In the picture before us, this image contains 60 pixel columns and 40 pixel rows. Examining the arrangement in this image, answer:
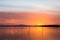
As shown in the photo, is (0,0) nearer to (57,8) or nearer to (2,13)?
(2,13)

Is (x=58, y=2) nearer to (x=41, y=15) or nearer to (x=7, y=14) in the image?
(x=41, y=15)

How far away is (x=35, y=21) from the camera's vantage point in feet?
3.33

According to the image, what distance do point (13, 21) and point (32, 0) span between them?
0.25 metres

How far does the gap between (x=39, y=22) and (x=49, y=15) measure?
112mm

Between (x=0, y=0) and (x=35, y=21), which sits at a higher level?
(x=0, y=0)

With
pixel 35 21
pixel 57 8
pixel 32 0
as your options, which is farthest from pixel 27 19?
pixel 57 8

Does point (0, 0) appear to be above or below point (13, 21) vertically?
above

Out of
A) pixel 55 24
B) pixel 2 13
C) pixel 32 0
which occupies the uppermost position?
pixel 32 0

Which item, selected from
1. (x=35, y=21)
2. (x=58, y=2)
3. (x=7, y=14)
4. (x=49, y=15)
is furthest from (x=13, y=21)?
(x=58, y=2)

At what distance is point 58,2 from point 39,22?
0.82ft

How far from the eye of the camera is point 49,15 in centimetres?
103

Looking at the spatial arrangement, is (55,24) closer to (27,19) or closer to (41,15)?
(41,15)

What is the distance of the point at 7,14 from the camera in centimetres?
102

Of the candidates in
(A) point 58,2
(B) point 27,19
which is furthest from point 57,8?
(B) point 27,19
